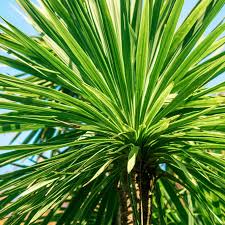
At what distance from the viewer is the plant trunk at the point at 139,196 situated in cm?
136

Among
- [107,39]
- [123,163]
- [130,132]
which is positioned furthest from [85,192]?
[107,39]

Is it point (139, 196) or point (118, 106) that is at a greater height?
point (118, 106)

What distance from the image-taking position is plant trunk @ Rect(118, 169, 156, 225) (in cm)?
136

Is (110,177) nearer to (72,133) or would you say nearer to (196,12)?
(72,133)

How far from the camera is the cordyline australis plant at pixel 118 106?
4.41 ft

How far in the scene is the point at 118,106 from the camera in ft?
4.88

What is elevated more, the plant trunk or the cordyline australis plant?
the cordyline australis plant

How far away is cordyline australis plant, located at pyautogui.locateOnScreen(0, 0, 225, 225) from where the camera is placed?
134 centimetres

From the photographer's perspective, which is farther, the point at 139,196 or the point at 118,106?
the point at 118,106

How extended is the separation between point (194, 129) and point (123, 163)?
0.25 meters

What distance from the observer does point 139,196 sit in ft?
4.50

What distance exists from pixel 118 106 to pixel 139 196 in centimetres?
30

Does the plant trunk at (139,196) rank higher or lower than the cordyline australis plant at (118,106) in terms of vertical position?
lower

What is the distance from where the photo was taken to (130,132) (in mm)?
1373
